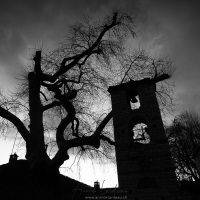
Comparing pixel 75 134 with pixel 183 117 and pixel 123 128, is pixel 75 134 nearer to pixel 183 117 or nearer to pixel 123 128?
pixel 123 128

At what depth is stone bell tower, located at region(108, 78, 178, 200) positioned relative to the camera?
24.6 feet

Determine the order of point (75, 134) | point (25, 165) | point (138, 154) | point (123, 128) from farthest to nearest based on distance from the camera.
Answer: point (25, 165) < point (75, 134) < point (123, 128) < point (138, 154)

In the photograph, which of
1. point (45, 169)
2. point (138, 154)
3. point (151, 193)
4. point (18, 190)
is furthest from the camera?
point (18, 190)

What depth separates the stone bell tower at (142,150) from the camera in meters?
7.51

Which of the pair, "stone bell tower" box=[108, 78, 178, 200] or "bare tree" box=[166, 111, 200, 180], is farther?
"bare tree" box=[166, 111, 200, 180]

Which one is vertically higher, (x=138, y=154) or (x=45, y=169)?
(x=138, y=154)

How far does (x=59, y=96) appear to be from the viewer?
7.77 m

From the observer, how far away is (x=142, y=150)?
8.48 metres

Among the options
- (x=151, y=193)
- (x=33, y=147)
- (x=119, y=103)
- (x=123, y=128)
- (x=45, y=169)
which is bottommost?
(x=151, y=193)

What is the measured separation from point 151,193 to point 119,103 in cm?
456

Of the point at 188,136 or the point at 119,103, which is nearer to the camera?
the point at 119,103

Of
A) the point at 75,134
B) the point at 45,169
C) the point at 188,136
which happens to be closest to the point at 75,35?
the point at 75,134

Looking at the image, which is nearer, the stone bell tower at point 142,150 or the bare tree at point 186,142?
the stone bell tower at point 142,150

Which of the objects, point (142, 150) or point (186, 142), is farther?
point (186, 142)
